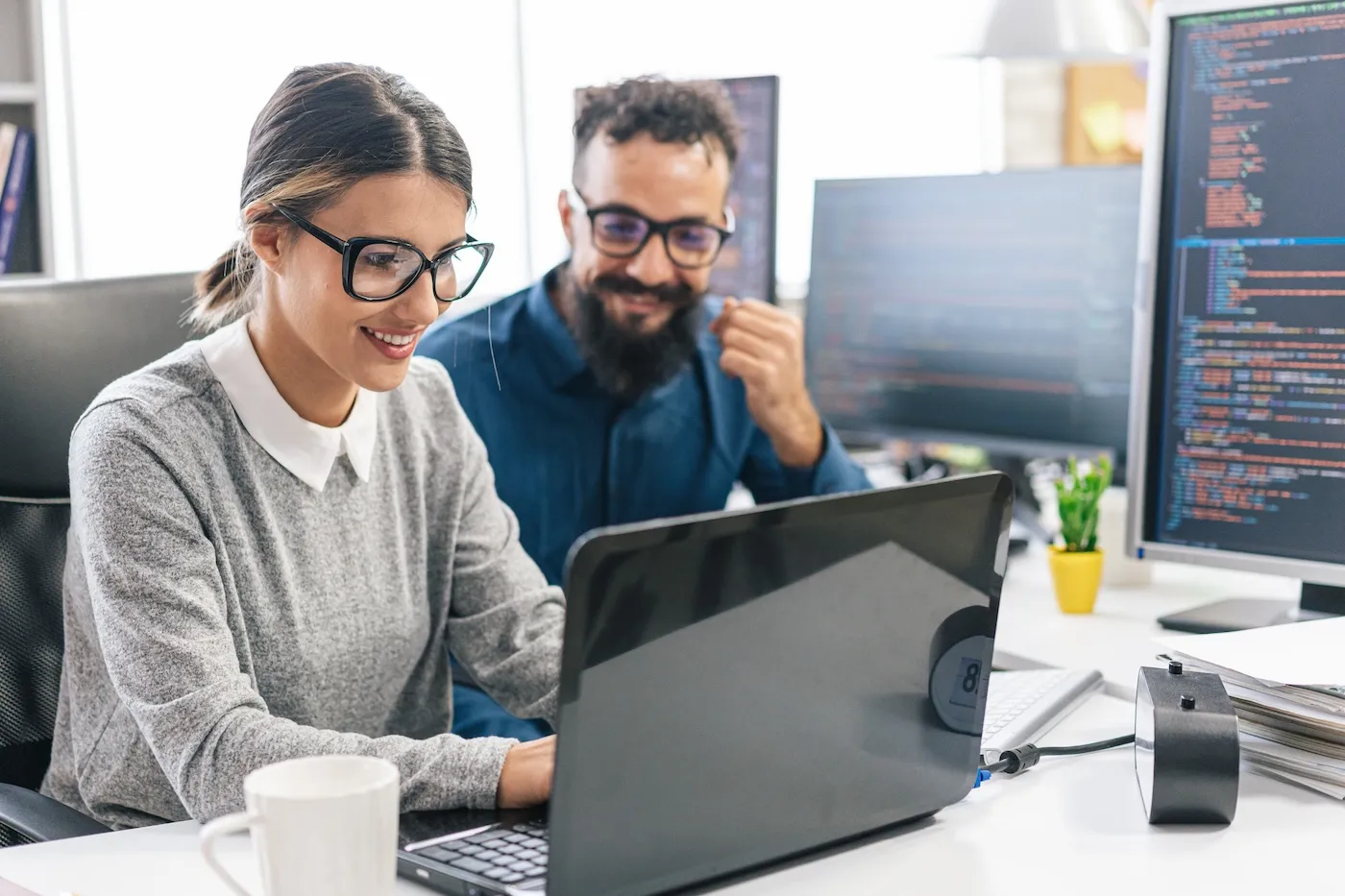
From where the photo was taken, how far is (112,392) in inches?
42.9

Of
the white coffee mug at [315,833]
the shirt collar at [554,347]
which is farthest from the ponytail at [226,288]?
the white coffee mug at [315,833]

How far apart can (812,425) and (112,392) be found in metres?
0.95

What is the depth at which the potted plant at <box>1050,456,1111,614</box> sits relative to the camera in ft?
5.13

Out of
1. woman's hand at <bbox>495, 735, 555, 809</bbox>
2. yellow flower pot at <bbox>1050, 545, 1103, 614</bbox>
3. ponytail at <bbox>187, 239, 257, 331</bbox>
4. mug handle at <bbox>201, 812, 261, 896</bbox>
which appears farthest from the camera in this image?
yellow flower pot at <bbox>1050, 545, 1103, 614</bbox>

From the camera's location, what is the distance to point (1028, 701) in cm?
119

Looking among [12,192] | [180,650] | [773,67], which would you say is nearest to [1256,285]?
[180,650]

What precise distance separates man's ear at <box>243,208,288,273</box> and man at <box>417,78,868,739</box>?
0.54 m

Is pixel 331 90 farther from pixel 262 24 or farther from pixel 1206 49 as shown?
pixel 262 24

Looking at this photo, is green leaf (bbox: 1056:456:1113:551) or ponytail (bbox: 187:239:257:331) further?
green leaf (bbox: 1056:456:1113:551)

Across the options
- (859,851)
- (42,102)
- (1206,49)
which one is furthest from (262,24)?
(859,851)

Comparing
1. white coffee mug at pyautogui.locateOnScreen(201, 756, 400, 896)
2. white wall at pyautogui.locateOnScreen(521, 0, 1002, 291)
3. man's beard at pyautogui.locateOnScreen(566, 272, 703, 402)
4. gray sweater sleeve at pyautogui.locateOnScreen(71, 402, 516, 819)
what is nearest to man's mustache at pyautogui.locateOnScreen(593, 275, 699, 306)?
man's beard at pyautogui.locateOnScreen(566, 272, 703, 402)

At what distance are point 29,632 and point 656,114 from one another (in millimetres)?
932

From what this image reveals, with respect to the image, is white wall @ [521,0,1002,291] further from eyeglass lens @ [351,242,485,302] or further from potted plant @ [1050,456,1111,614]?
eyeglass lens @ [351,242,485,302]

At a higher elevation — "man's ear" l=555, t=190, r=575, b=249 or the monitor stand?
"man's ear" l=555, t=190, r=575, b=249
